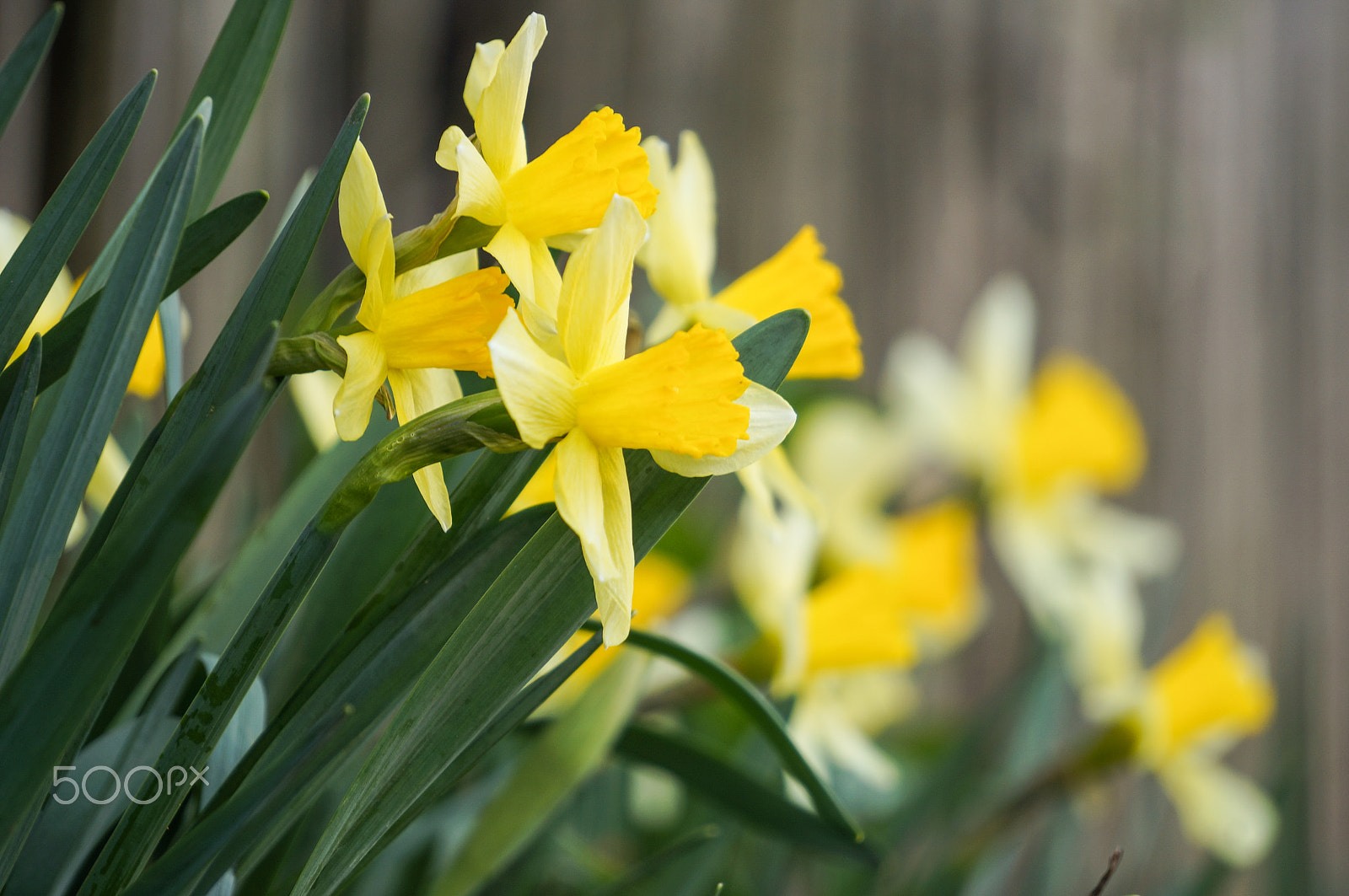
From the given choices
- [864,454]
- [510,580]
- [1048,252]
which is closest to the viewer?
[510,580]

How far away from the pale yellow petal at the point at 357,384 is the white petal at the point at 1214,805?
0.76 meters

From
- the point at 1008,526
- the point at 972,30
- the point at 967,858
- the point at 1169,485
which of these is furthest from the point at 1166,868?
the point at 972,30

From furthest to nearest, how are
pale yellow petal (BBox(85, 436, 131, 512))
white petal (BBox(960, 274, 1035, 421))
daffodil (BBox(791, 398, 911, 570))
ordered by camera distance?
white petal (BBox(960, 274, 1035, 421)), daffodil (BBox(791, 398, 911, 570)), pale yellow petal (BBox(85, 436, 131, 512))

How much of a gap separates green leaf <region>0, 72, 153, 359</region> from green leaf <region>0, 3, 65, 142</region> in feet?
0.19

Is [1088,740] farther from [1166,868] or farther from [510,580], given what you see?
[1166,868]

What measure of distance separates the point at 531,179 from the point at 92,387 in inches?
4.9

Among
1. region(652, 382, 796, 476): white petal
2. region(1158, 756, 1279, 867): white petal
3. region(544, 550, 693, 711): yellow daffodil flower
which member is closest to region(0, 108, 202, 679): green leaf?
region(652, 382, 796, 476): white petal

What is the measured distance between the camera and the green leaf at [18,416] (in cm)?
24

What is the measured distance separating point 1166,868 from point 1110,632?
766 millimetres

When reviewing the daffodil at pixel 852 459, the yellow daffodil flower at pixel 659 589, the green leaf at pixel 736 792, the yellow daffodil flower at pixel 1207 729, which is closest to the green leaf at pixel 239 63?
the green leaf at pixel 736 792

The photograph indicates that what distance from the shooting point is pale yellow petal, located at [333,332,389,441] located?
241 mm

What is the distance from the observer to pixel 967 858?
2.19ft

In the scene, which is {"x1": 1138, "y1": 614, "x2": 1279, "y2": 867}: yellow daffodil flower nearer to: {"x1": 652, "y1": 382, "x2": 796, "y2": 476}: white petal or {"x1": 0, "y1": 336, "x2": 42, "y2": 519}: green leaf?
{"x1": 652, "y1": 382, "x2": 796, "y2": 476}: white petal

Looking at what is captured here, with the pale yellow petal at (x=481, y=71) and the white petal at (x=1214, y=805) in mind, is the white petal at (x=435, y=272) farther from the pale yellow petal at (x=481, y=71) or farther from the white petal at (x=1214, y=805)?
the white petal at (x=1214, y=805)
